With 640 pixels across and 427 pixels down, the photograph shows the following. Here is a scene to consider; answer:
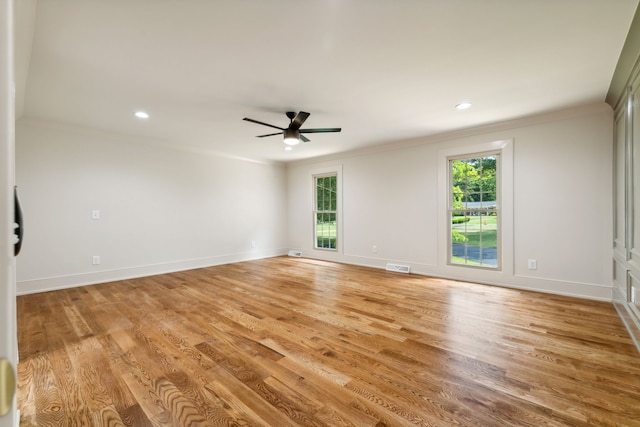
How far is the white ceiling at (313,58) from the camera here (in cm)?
187

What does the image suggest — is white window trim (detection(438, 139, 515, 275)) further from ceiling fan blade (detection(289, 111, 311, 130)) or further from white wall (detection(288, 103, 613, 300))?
ceiling fan blade (detection(289, 111, 311, 130))

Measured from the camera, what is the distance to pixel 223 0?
176 cm

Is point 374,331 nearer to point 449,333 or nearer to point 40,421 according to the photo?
point 449,333

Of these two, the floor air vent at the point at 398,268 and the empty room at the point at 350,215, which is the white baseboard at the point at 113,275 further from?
the floor air vent at the point at 398,268

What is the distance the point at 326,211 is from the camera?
6598 mm

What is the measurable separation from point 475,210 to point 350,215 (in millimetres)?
2367

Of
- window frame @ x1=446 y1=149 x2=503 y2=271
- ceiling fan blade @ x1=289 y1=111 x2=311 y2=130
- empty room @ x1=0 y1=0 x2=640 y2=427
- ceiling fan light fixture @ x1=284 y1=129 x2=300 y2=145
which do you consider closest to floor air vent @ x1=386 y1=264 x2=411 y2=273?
empty room @ x1=0 y1=0 x2=640 y2=427

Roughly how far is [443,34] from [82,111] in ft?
13.5

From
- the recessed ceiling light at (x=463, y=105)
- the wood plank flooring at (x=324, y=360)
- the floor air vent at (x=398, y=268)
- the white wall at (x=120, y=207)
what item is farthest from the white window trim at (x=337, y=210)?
the recessed ceiling light at (x=463, y=105)

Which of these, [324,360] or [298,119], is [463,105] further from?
[324,360]

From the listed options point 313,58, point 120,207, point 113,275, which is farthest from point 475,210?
point 113,275

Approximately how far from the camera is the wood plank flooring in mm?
1632

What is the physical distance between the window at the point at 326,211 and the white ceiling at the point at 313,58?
2668mm

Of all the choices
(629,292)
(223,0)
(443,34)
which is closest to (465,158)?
(629,292)
